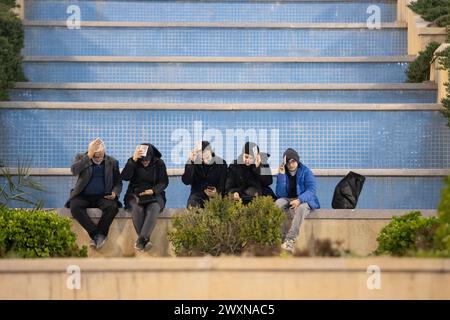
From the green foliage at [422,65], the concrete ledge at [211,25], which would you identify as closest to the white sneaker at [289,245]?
the green foliage at [422,65]

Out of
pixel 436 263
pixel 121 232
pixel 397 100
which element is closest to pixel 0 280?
pixel 436 263

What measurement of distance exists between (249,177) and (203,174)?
1.62 ft

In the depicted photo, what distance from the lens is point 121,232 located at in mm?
15375

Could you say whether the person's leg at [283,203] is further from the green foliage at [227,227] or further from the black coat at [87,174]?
the black coat at [87,174]

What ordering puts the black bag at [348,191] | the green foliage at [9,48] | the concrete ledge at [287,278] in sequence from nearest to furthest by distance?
the concrete ledge at [287,278] → the black bag at [348,191] → the green foliage at [9,48]

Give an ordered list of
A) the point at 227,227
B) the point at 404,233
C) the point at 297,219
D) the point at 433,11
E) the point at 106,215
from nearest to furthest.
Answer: the point at 404,233, the point at 227,227, the point at 297,219, the point at 106,215, the point at 433,11

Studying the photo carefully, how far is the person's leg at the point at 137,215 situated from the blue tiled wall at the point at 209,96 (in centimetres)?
417

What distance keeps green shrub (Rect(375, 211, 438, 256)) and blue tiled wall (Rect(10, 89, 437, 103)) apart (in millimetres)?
4806

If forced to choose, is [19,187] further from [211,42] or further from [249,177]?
[211,42]

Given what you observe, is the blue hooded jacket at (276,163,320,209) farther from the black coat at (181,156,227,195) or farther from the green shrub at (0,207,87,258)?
the green shrub at (0,207,87,258)

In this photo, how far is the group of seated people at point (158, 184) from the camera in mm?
15188

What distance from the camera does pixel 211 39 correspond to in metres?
21.1

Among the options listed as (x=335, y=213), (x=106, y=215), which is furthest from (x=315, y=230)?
(x=106, y=215)

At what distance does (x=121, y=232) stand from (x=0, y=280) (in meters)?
4.58
